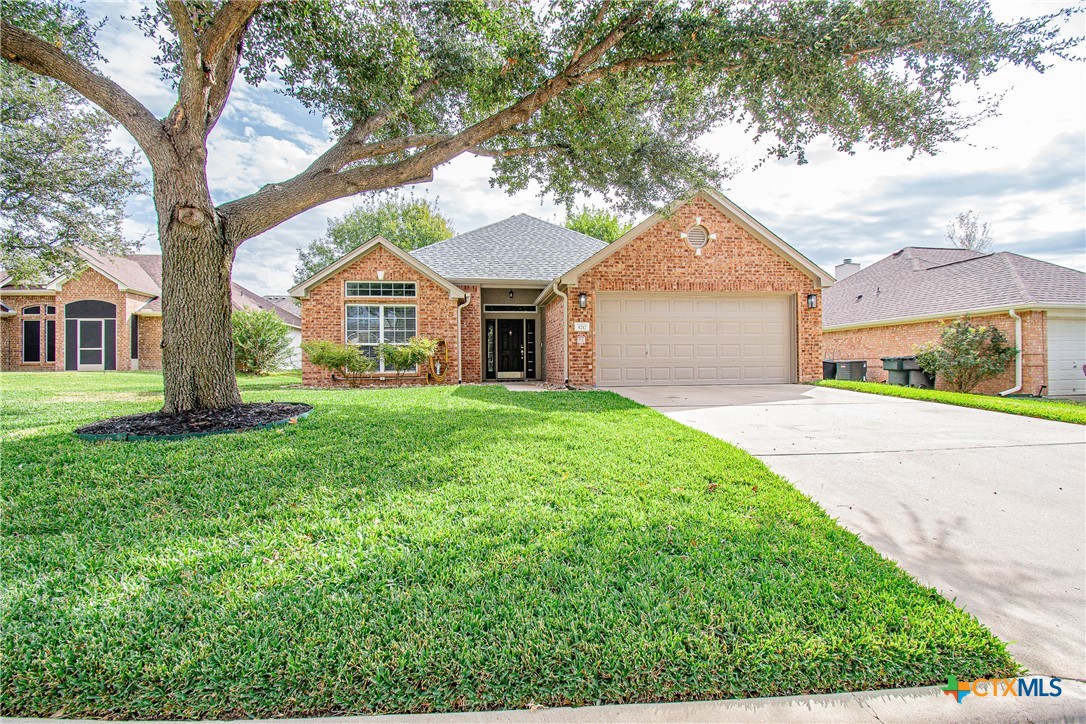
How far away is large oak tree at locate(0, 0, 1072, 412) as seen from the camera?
18.7 ft

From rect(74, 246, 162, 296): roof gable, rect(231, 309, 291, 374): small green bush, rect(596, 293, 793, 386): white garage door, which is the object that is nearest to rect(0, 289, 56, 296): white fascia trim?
rect(74, 246, 162, 296): roof gable

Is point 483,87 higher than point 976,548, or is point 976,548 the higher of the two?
point 483,87

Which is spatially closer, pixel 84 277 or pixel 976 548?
pixel 976 548

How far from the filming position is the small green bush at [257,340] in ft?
57.5

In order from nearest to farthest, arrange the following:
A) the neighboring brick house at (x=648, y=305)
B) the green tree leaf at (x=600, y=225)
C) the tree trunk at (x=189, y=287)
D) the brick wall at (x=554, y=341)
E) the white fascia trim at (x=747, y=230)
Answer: the tree trunk at (x=189, y=287) < the white fascia trim at (x=747, y=230) < the neighboring brick house at (x=648, y=305) < the brick wall at (x=554, y=341) < the green tree leaf at (x=600, y=225)

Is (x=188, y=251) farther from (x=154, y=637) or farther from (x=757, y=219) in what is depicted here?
(x=757, y=219)

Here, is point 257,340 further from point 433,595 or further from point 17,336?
point 433,595

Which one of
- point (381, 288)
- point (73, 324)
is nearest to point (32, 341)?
point (73, 324)

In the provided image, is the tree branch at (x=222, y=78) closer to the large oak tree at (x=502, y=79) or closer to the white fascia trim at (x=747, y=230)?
the large oak tree at (x=502, y=79)

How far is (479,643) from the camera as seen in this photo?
5.84ft

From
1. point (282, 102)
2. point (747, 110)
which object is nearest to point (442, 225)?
point (282, 102)

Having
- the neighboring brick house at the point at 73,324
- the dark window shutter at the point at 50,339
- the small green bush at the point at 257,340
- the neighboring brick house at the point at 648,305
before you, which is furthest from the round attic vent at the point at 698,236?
the dark window shutter at the point at 50,339

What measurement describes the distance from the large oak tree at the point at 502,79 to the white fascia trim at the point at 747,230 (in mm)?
2288

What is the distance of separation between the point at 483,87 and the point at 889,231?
2850 cm
